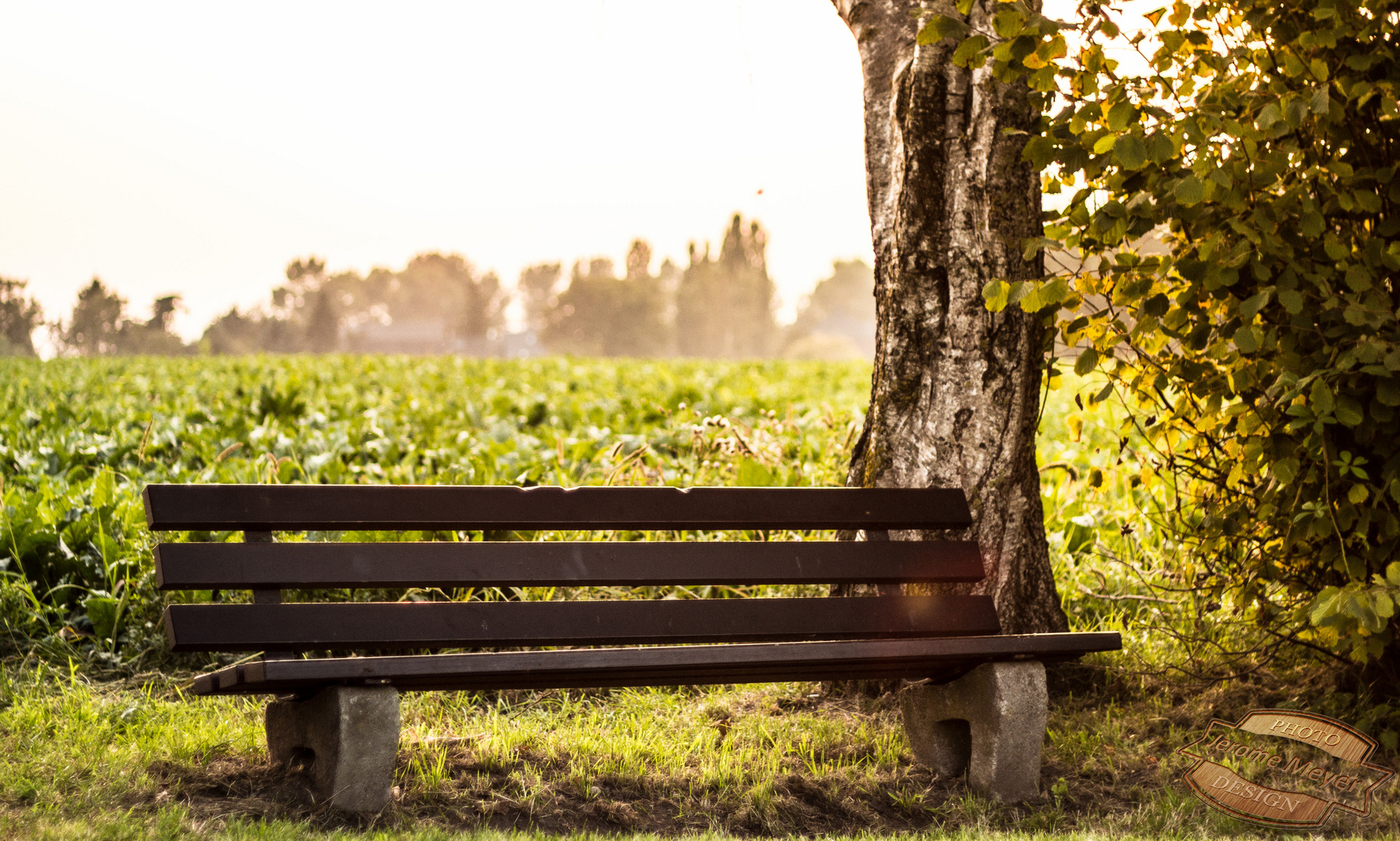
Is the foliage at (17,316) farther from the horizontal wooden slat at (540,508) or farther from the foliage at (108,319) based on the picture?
the horizontal wooden slat at (540,508)

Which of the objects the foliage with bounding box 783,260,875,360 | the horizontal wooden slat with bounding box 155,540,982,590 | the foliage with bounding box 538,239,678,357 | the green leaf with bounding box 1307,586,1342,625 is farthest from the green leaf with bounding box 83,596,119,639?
the foliage with bounding box 783,260,875,360

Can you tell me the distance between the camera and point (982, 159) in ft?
11.3

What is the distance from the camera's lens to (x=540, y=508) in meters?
2.89

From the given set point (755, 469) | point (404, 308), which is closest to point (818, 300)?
point (404, 308)

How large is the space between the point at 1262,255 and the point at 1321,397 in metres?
0.46

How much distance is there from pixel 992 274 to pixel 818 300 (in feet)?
344

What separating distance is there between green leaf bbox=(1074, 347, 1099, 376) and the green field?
526 mm

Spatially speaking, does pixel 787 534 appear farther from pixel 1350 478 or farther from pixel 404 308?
pixel 404 308

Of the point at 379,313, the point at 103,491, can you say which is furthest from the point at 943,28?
the point at 379,313

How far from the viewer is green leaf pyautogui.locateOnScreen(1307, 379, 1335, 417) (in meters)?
2.73

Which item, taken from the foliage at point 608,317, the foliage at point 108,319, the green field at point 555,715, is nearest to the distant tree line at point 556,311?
the foliage at point 608,317

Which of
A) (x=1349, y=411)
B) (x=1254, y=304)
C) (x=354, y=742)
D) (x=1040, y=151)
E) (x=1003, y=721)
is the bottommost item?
(x=1003, y=721)

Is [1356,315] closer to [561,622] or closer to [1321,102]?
[1321,102]

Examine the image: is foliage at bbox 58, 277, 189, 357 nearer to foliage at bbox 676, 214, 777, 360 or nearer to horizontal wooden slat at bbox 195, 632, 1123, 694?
foliage at bbox 676, 214, 777, 360
